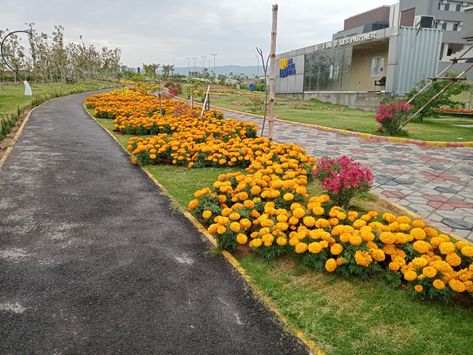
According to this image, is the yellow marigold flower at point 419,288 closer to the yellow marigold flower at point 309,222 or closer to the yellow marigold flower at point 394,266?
the yellow marigold flower at point 394,266

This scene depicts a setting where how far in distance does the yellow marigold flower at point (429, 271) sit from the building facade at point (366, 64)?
59.8 feet

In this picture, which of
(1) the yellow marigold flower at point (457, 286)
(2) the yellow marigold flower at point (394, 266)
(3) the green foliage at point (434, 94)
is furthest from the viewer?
(3) the green foliage at point (434, 94)

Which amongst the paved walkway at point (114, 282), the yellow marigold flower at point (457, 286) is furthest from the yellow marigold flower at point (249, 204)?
the yellow marigold flower at point (457, 286)

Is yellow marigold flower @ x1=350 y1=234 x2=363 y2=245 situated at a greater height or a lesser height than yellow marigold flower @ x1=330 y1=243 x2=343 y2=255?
greater

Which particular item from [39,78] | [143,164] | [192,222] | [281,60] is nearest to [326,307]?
[192,222]

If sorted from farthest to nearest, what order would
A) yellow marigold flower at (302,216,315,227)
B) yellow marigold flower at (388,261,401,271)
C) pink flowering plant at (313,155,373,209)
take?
pink flowering plant at (313,155,373,209)
yellow marigold flower at (302,216,315,227)
yellow marigold flower at (388,261,401,271)

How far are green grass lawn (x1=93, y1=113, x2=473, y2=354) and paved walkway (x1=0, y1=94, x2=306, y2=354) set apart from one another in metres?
0.23

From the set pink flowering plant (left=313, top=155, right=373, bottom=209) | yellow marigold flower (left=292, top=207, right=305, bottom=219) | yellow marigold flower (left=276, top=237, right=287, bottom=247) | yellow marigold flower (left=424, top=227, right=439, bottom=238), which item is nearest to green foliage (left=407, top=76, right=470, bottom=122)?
pink flowering plant (left=313, top=155, right=373, bottom=209)

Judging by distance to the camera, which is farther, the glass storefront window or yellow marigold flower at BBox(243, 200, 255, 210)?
the glass storefront window

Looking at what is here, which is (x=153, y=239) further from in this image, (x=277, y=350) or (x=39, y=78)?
(x=39, y=78)

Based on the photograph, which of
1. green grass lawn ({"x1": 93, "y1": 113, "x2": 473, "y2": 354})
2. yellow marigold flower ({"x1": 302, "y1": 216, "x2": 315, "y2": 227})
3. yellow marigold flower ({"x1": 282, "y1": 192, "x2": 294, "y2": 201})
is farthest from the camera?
yellow marigold flower ({"x1": 282, "y1": 192, "x2": 294, "y2": 201})

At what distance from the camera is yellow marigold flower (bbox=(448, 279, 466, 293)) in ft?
8.93

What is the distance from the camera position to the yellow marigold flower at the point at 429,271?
112 inches

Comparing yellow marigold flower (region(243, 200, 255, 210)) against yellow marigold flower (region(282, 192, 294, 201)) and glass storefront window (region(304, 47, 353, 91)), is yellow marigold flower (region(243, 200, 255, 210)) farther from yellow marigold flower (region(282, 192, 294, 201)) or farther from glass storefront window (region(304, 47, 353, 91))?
glass storefront window (region(304, 47, 353, 91))
